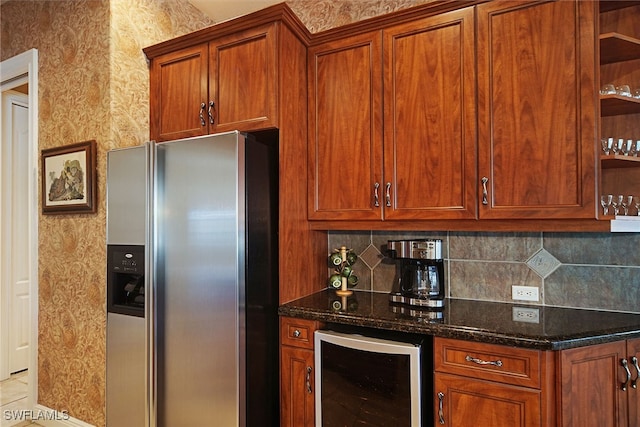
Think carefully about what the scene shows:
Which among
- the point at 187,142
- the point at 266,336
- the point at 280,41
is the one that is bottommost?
the point at 266,336

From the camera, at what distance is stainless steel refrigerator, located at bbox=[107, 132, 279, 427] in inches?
70.0

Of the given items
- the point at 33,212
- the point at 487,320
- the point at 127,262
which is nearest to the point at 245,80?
the point at 127,262

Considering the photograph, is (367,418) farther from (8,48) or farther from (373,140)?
(8,48)

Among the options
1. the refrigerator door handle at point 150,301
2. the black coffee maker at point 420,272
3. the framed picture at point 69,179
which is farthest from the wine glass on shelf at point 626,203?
the framed picture at point 69,179

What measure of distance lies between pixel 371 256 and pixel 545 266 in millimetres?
965

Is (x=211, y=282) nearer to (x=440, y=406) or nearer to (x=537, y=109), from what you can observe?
(x=440, y=406)

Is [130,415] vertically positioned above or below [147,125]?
below

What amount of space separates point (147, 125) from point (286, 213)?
115 cm

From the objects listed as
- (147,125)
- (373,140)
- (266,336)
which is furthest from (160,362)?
(373,140)

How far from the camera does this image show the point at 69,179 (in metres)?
2.41

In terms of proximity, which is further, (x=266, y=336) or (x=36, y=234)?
(x=36, y=234)

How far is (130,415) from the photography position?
1979 millimetres

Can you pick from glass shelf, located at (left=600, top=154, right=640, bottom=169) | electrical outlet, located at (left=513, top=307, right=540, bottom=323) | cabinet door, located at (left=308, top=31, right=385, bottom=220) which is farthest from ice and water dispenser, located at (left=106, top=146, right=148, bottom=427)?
glass shelf, located at (left=600, top=154, right=640, bottom=169)

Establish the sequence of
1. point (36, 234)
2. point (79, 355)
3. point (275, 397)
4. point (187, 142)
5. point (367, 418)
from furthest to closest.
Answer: point (36, 234) → point (79, 355) → point (275, 397) → point (187, 142) → point (367, 418)
